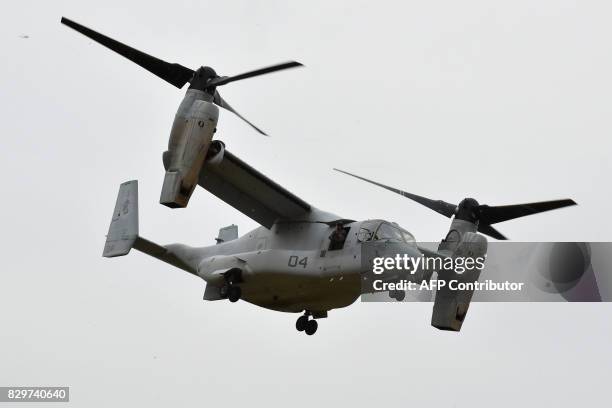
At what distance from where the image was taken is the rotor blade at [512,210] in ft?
134

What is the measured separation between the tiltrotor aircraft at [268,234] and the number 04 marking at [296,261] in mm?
29

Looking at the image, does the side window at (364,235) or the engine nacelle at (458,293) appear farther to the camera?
the engine nacelle at (458,293)

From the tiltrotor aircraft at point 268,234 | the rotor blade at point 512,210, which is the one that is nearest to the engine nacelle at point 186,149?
the tiltrotor aircraft at point 268,234

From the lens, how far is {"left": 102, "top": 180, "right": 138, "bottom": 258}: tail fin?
40.7m

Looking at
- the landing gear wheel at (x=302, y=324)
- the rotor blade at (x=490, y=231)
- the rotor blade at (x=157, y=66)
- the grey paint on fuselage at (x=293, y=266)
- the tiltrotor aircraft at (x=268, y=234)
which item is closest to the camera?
the tiltrotor aircraft at (x=268, y=234)

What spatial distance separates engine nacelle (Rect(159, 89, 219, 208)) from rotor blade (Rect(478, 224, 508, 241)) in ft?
34.2

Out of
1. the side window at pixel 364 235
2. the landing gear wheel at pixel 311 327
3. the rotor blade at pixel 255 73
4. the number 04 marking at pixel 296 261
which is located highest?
the rotor blade at pixel 255 73

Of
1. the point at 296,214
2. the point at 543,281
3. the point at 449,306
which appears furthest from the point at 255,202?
the point at 543,281

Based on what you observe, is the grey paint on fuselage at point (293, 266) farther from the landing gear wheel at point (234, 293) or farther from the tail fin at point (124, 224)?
the tail fin at point (124, 224)

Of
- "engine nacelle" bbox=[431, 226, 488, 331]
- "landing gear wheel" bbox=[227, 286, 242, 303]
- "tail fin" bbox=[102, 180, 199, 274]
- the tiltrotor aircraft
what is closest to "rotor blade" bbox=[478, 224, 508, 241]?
the tiltrotor aircraft

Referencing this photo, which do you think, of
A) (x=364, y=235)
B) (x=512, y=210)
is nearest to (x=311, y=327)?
(x=364, y=235)

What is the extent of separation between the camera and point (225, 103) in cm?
3797

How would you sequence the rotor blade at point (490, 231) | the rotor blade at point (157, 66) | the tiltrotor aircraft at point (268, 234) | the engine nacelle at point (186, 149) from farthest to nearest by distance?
the rotor blade at point (490, 231)
the rotor blade at point (157, 66)
the tiltrotor aircraft at point (268, 234)
the engine nacelle at point (186, 149)

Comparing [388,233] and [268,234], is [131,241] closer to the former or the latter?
[268,234]
